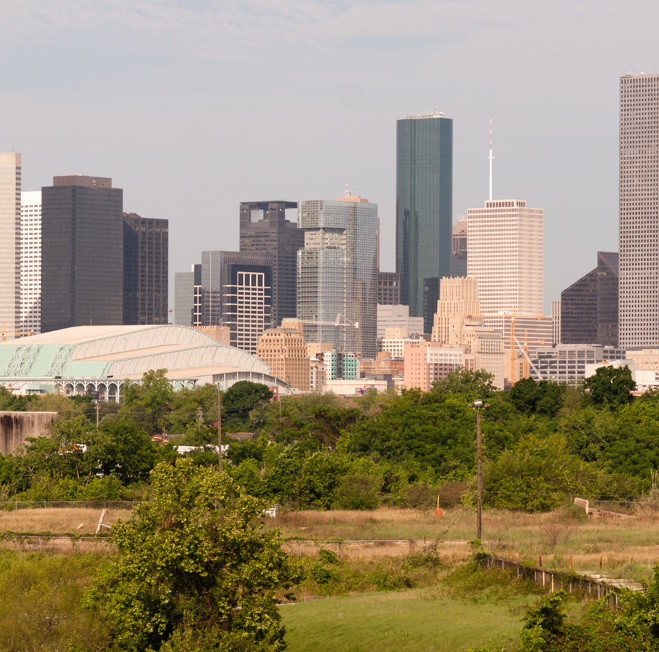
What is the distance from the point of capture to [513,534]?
197 feet

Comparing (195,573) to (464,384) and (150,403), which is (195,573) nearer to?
(464,384)

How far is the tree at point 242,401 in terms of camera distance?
176 m

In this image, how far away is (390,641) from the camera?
1492 inches

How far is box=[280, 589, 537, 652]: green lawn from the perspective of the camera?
119ft

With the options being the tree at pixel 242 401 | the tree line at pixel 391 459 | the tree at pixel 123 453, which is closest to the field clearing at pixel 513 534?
the tree line at pixel 391 459

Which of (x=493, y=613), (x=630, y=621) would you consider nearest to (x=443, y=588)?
(x=493, y=613)

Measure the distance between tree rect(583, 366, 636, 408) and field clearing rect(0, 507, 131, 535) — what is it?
6625 cm

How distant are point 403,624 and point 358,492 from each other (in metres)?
36.9

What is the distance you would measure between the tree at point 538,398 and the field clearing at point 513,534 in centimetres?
4749

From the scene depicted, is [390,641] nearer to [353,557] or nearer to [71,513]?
[353,557]

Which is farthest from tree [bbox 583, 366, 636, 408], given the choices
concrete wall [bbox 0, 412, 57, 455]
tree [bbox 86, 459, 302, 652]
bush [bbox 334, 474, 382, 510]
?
tree [bbox 86, 459, 302, 652]

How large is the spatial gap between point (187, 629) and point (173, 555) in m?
2.24

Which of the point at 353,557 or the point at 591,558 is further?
the point at 353,557

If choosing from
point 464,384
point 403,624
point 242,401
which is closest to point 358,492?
point 403,624
